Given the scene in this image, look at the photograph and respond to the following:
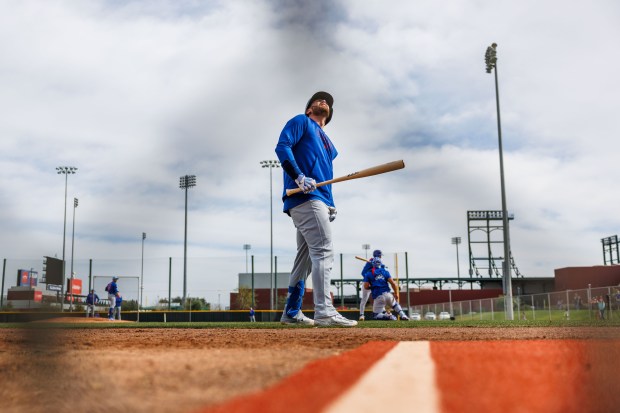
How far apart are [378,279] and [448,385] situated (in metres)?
9.25

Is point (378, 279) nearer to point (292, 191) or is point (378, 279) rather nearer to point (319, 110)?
point (319, 110)

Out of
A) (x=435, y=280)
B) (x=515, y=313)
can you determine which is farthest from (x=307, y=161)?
(x=435, y=280)

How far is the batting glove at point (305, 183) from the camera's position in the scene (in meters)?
4.61

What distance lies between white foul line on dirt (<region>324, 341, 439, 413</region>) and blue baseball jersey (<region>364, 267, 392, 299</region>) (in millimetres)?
8779

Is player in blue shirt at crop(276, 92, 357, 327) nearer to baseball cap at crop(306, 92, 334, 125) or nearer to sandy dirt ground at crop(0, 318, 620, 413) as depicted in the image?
baseball cap at crop(306, 92, 334, 125)

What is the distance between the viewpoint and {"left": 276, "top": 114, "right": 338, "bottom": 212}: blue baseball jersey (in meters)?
4.72

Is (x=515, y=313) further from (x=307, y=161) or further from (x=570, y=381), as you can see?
(x=570, y=381)

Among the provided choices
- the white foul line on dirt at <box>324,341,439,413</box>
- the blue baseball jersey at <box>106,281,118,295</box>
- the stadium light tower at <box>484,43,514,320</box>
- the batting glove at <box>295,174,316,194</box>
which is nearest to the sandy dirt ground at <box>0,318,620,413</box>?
the white foul line on dirt at <box>324,341,439,413</box>

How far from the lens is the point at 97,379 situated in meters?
1.45

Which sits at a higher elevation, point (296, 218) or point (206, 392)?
point (296, 218)

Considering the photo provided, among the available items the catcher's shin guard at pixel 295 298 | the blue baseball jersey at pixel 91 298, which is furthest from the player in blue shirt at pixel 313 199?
the blue baseball jersey at pixel 91 298

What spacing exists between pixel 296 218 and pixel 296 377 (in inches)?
138

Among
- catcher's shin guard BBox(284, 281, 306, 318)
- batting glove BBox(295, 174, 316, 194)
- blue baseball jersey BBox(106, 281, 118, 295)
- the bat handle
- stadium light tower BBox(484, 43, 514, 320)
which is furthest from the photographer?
blue baseball jersey BBox(106, 281, 118, 295)

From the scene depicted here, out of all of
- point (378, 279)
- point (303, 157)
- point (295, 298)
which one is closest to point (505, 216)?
point (378, 279)
